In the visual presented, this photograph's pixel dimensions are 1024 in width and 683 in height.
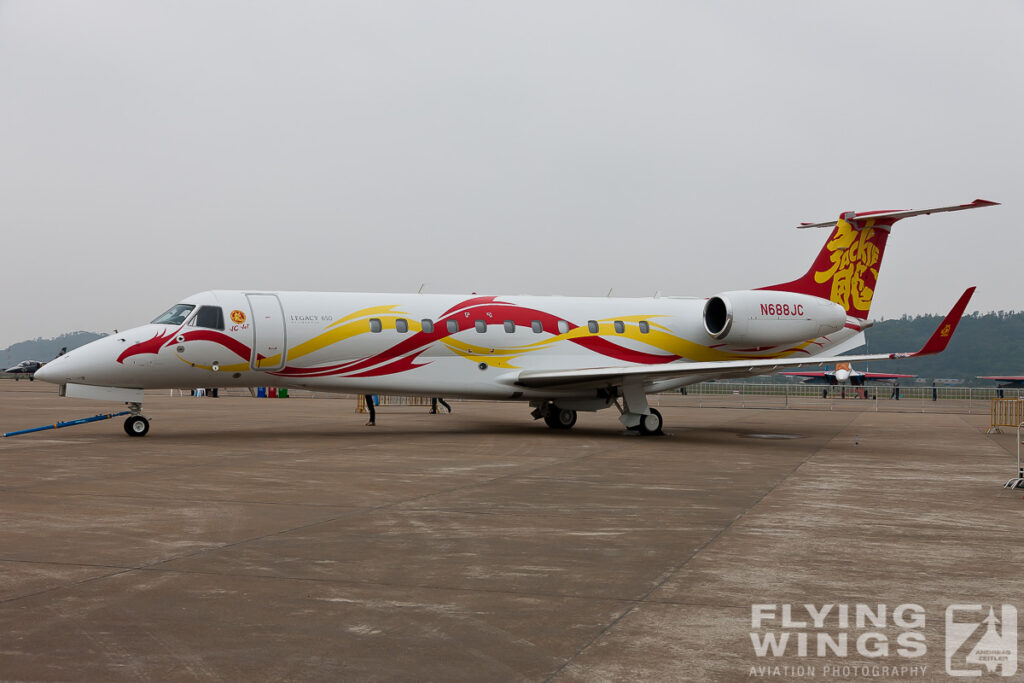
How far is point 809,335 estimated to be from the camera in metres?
22.5

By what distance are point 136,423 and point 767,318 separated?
1416 centimetres

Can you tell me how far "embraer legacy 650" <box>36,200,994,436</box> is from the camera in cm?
1762

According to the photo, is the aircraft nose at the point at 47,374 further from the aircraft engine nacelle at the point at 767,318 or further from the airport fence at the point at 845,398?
the airport fence at the point at 845,398

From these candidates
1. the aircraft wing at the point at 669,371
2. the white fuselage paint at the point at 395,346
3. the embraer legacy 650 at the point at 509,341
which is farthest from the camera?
the aircraft wing at the point at 669,371

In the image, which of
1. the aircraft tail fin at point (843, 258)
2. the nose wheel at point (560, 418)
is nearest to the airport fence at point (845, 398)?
the aircraft tail fin at point (843, 258)

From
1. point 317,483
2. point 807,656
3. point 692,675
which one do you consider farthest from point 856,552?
point 317,483

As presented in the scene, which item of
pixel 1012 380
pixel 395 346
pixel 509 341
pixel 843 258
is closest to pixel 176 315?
pixel 395 346

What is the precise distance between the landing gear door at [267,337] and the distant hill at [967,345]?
156137 millimetres

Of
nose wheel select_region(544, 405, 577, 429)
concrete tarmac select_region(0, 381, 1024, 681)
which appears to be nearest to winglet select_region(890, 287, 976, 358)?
concrete tarmac select_region(0, 381, 1024, 681)

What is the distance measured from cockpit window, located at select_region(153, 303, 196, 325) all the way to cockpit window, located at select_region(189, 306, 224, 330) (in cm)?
21

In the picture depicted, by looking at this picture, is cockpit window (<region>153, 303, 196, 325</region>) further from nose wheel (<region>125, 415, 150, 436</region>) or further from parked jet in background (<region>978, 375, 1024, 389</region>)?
parked jet in background (<region>978, 375, 1024, 389</region>)

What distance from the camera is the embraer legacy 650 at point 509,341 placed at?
57.8ft

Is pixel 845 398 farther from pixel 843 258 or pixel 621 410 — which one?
pixel 621 410

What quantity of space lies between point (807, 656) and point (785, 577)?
174cm
